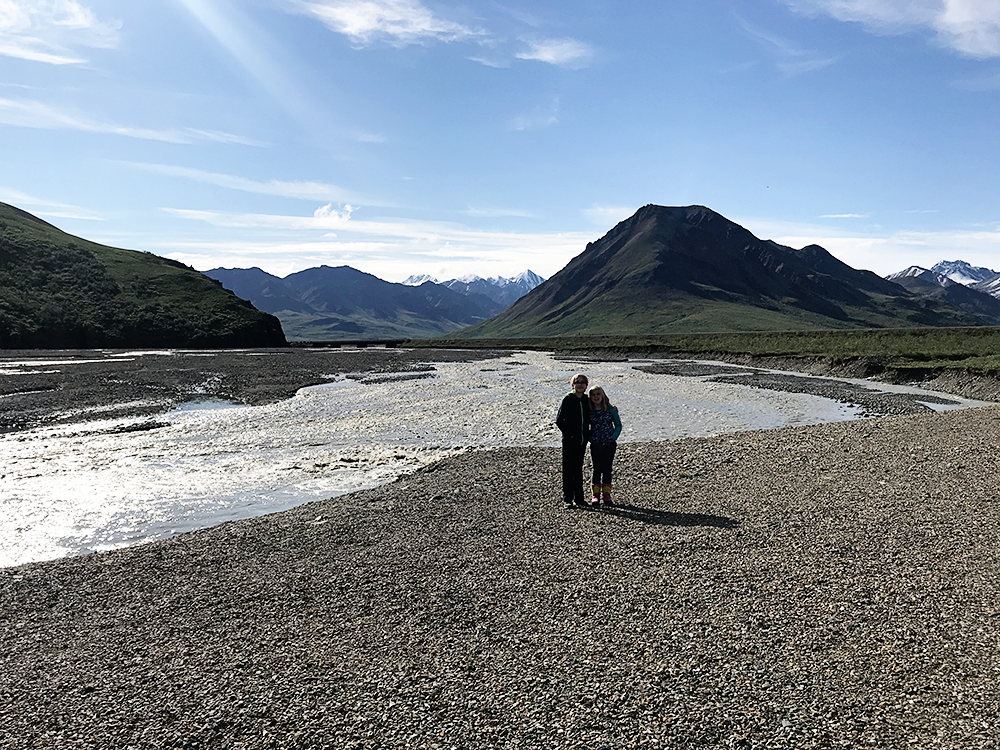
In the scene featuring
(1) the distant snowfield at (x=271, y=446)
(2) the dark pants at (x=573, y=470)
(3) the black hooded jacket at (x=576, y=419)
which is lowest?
(1) the distant snowfield at (x=271, y=446)

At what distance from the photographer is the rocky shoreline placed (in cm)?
723

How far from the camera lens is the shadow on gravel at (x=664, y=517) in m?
14.1

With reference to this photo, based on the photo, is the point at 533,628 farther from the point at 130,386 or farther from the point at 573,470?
the point at 130,386

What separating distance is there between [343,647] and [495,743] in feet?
9.97

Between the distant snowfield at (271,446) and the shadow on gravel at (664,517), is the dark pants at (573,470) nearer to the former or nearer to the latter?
the shadow on gravel at (664,517)

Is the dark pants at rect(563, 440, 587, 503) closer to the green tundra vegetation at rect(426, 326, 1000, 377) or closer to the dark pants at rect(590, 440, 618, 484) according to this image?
the dark pants at rect(590, 440, 618, 484)

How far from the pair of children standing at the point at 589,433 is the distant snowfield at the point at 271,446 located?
25.0 ft

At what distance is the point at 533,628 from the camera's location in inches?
370

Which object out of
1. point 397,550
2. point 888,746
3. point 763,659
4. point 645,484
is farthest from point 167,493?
point 888,746

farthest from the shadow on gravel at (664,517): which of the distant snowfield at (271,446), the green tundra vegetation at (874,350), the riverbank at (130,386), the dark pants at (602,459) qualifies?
the green tundra vegetation at (874,350)

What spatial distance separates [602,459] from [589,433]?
757 mm

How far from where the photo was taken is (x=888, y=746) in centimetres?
667

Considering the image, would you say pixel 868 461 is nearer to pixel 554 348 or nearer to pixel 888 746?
pixel 888 746

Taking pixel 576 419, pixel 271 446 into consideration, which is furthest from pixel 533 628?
pixel 271 446
